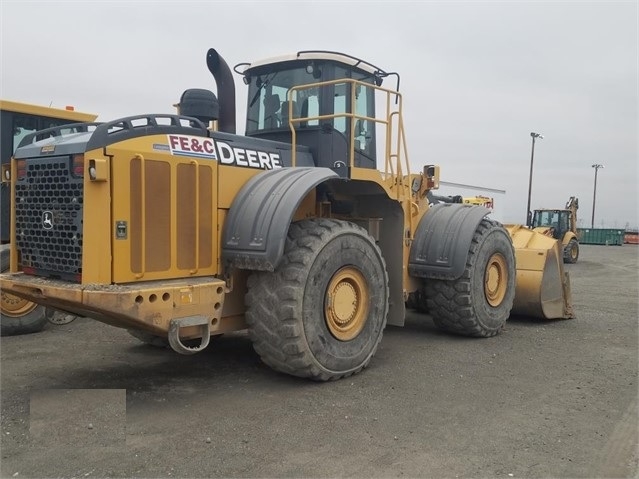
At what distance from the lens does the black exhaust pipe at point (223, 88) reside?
570cm

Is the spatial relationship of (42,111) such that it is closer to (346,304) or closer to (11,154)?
(11,154)

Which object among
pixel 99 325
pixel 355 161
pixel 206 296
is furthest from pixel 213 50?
pixel 99 325

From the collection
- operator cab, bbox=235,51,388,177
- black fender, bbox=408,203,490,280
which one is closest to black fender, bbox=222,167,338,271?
operator cab, bbox=235,51,388,177

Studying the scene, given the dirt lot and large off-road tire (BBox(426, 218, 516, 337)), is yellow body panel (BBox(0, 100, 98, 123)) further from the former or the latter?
large off-road tire (BBox(426, 218, 516, 337))

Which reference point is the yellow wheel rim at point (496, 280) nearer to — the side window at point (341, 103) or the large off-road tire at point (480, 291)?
the large off-road tire at point (480, 291)

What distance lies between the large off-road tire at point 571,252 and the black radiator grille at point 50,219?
81.4 feet

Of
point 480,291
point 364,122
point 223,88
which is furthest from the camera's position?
point 480,291

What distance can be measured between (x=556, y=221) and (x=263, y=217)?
26.6 meters

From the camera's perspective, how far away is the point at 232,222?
199 inches

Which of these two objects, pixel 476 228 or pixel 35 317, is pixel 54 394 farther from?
pixel 476 228

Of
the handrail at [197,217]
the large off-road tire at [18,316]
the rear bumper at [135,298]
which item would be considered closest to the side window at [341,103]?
the handrail at [197,217]

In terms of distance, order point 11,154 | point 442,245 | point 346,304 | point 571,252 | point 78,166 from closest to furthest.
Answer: point 78,166 → point 346,304 → point 442,245 → point 11,154 → point 571,252

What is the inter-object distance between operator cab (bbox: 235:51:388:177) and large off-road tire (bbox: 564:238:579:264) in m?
21.9

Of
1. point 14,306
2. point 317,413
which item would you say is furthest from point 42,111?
point 317,413
